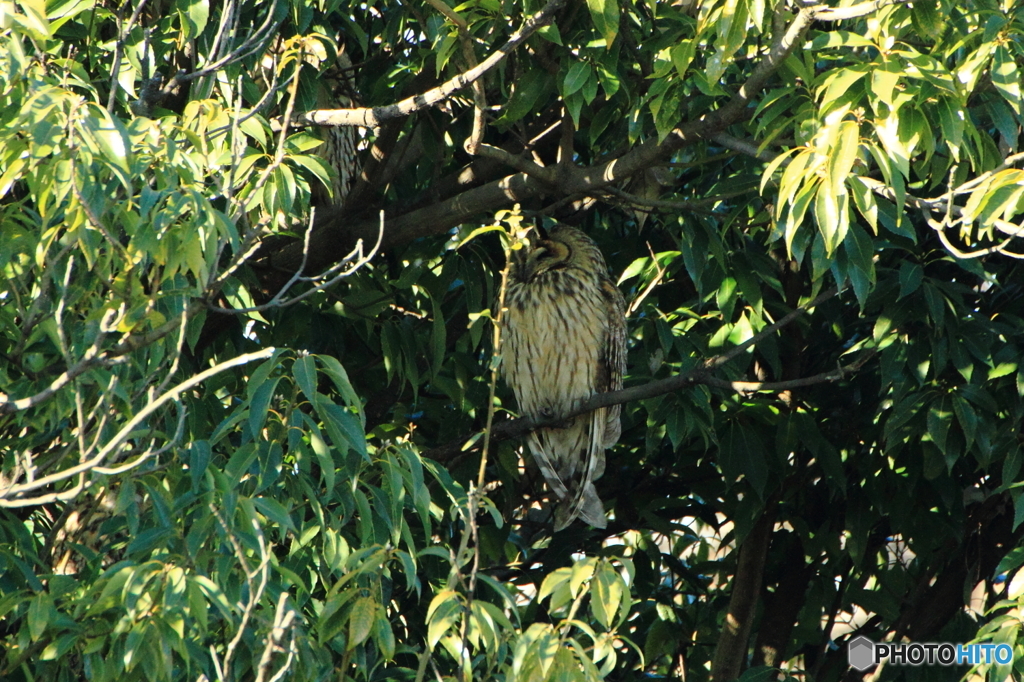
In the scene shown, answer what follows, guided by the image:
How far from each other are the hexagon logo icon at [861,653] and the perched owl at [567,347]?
3.71 feet

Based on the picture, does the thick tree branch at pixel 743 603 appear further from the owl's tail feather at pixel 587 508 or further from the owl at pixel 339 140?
the owl at pixel 339 140

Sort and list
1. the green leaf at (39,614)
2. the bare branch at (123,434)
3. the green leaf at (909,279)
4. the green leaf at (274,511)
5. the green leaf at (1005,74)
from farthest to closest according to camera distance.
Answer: the green leaf at (909,279)
the green leaf at (1005,74)
the green leaf at (274,511)
the green leaf at (39,614)
the bare branch at (123,434)

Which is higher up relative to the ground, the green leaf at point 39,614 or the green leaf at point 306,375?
the green leaf at point 306,375

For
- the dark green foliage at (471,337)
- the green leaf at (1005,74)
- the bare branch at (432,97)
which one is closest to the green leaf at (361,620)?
the dark green foliage at (471,337)

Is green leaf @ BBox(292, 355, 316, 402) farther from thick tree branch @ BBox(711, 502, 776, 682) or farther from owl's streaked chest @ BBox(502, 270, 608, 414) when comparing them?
thick tree branch @ BBox(711, 502, 776, 682)

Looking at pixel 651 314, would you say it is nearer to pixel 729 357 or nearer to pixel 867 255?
pixel 729 357

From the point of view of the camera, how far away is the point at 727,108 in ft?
9.85

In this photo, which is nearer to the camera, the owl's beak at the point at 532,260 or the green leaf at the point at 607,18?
the green leaf at the point at 607,18

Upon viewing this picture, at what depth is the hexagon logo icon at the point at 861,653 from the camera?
14.5 feet

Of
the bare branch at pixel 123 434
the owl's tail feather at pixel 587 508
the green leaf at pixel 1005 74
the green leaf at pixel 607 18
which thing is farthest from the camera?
the owl's tail feather at pixel 587 508

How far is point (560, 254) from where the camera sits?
4477 mm

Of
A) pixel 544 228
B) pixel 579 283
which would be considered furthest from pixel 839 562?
pixel 544 228

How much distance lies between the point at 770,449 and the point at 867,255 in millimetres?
1521

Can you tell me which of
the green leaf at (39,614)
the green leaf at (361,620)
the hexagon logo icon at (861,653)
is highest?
the green leaf at (39,614)
